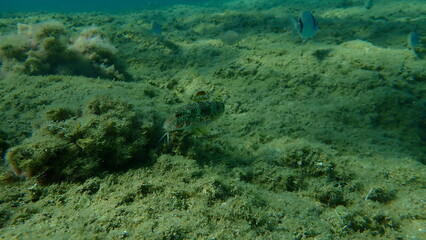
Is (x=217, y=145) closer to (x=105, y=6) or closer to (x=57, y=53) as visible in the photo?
(x=57, y=53)

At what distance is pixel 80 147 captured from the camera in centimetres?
263

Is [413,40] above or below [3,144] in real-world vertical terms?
below

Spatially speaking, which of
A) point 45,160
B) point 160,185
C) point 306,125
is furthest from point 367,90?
point 45,160

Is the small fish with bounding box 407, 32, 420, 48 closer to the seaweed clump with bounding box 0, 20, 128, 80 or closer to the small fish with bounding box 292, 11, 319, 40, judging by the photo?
the small fish with bounding box 292, 11, 319, 40

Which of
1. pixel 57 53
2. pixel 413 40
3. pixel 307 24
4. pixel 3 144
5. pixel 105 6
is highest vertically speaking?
pixel 105 6

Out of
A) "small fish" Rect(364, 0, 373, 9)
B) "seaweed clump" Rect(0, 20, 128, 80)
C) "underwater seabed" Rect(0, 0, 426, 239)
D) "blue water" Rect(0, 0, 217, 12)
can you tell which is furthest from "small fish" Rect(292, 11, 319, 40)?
"blue water" Rect(0, 0, 217, 12)

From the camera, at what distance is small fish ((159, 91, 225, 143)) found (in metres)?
2.76

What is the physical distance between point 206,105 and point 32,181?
7.17 feet

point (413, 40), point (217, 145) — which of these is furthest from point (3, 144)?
point (413, 40)

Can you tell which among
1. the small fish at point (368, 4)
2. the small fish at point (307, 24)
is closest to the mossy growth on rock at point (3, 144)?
the small fish at point (307, 24)

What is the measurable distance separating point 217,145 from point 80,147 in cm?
189

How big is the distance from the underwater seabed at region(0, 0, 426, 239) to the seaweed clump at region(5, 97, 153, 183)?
13mm

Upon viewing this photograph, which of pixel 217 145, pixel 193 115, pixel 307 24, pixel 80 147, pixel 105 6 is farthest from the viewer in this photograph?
pixel 105 6

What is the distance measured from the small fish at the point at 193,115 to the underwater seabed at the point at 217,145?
0.91 feet
